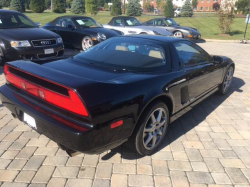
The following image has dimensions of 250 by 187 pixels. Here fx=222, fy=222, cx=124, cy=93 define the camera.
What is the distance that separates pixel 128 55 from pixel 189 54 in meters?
1.18

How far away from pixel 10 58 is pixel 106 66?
4.02 metres

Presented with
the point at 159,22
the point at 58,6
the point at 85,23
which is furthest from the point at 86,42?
the point at 58,6

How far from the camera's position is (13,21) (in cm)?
657

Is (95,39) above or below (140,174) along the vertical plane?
above

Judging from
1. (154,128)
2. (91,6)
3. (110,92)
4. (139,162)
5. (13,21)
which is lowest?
(139,162)

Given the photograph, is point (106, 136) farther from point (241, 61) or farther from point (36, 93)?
point (241, 61)

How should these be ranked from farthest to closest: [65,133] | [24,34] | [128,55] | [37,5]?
[37,5]
[24,34]
[128,55]
[65,133]

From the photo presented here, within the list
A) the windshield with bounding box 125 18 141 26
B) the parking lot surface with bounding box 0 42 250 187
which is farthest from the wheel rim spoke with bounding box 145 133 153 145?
the windshield with bounding box 125 18 141 26

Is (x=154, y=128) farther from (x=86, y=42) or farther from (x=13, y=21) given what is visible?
(x=86, y=42)

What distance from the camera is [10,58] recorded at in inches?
223

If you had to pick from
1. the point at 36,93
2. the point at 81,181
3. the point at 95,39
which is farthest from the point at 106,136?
the point at 95,39

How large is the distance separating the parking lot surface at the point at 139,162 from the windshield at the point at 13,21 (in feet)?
12.7

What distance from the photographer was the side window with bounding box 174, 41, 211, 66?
128 inches

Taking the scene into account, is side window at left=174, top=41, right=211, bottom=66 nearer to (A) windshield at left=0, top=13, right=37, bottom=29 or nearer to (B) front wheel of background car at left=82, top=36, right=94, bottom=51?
(A) windshield at left=0, top=13, right=37, bottom=29
